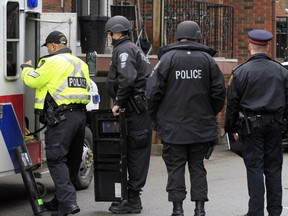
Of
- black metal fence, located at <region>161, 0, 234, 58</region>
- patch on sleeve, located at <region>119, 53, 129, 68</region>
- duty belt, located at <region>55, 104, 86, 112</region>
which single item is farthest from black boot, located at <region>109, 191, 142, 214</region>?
black metal fence, located at <region>161, 0, 234, 58</region>

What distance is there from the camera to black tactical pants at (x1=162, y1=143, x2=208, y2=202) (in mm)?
8133

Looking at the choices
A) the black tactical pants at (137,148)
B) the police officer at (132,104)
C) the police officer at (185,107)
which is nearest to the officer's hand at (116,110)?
the police officer at (132,104)

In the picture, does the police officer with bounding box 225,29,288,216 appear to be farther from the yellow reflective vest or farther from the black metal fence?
the black metal fence

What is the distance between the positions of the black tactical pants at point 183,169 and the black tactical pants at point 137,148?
2.54 ft

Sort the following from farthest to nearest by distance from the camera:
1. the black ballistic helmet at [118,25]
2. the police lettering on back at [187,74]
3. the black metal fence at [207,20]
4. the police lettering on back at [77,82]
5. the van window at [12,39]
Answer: the black metal fence at [207,20]
the black ballistic helmet at [118,25]
the van window at [12,39]
the police lettering on back at [77,82]
the police lettering on back at [187,74]

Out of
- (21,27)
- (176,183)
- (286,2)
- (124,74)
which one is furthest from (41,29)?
(286,2)

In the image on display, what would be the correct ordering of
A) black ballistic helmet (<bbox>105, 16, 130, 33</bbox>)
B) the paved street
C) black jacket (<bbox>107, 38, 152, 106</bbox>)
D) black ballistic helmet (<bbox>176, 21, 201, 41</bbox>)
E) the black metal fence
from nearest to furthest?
black ballistic helmet (<bbox>176, 21, 201, 41</bbox>) → black jacket (<bbox>107, 38, 152, 106</bbox>) → black ballistic helmet (<bbox>105, 16, 130, 33</bbox>) → the paved street → the black metal fence

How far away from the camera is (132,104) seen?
8969 mm

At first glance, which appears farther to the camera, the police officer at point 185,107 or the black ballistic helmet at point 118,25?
the black ballistic helmet at point 118,25

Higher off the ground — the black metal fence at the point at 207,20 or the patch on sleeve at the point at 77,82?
the black metal fence at the point at 207,20

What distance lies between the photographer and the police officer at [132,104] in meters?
8.88

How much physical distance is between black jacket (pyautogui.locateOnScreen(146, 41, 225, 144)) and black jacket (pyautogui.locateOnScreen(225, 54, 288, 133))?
0.54 ft

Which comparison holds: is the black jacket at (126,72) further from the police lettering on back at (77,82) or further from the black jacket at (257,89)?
the black jacket at (257,89)

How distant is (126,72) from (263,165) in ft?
5.67
